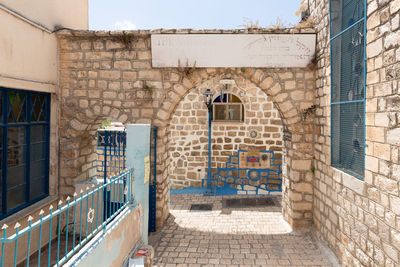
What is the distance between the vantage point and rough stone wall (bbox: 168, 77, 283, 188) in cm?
923

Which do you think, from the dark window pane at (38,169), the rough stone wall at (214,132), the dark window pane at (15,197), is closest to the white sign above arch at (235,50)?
the dark window pane at (38,169)

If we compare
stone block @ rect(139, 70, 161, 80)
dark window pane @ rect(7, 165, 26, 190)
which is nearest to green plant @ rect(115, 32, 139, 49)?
stone block @ rect(139, 70, 161, 80)

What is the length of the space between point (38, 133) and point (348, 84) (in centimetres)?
542

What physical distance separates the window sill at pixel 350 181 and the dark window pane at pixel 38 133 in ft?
17.2

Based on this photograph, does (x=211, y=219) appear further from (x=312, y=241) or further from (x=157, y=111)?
(x=157, y=111)

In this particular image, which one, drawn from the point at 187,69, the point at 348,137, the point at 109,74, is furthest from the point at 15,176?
the point at 348,137

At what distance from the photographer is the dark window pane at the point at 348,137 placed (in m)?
3.84

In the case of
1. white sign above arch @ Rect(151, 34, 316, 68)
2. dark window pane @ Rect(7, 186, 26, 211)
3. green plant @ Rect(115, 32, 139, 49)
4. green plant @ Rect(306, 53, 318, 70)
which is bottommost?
dark window pane @ Rect(7, 186, 26, 211)

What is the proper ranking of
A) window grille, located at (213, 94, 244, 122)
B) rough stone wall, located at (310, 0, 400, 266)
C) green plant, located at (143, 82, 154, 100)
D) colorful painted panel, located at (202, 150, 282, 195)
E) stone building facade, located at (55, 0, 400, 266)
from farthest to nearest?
1. window grille, located at (213, 94, 244, 122)
2. colorful painted panel, located at (202, 150, 282, 195)
3. green plant, located at (143, 82, 154, 100)
4. stone building facade, located at (55, 0, 400, 266)
5. rough stone wall, located at (310, 0, 400, 266)

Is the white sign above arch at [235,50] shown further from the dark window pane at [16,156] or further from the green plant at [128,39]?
the dark window pane at [16,156]

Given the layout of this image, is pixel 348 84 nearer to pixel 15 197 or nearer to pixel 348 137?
pixel 348 137

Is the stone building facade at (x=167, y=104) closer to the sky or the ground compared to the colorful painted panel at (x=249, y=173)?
closer to the sky

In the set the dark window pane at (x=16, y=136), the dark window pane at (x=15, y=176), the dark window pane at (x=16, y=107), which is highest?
the dark window pane at (x=16, y=107)

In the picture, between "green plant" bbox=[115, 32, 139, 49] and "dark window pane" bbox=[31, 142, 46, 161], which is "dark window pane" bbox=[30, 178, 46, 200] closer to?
"dark window pane" bbox=[31, 142, 46, 161]
